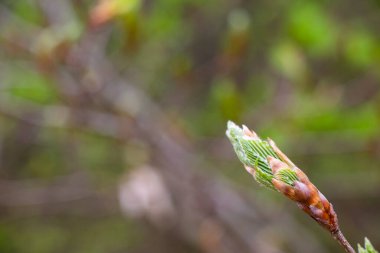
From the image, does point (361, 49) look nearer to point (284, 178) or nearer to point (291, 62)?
point (291, 62)

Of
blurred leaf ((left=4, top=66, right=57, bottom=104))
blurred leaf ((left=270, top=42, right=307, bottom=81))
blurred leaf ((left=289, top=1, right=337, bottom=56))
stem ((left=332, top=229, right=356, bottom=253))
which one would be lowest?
stem ((left=332, top=229, right=356, bottom=253))

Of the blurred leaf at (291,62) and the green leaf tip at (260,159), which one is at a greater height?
the blurred leaf at (291,62)

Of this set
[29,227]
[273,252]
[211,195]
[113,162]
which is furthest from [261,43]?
[29,227]

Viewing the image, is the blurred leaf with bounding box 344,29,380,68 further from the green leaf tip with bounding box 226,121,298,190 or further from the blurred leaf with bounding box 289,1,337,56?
the green leaf tip with bounding box 226,121,298,190

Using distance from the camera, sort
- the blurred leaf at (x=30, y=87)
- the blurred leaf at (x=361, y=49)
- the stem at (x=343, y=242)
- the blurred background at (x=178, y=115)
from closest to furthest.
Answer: the stem at (x=343, y=242) < the blurred background at (x=178, y=115) < the blurred leaf at (x=361, y=49) < the blurred leaf at (x=30, y=87)

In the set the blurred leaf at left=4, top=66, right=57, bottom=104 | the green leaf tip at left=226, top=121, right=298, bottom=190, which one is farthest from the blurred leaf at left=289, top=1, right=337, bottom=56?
the green leaf tip at left=226, top=121, right=298, bottom=190

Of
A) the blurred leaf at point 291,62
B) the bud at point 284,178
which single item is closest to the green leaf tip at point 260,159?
the bud at point 284,178

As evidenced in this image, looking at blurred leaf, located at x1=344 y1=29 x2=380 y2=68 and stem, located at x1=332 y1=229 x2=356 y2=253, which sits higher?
blurred leaf, located at x1=344 y1=29 x2=380 y2=68

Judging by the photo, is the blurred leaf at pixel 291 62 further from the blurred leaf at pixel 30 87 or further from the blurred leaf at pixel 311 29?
the blurred leaf at pixel 30 87

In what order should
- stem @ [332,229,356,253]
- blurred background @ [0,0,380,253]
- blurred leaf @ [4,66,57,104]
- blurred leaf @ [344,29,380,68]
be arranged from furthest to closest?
blurred leaf @ [4,66,57,104]
blurred leaf @ [344,29,380,68]
blurred background @ [0,0,380,253]
stem @ [332,229,356,253]

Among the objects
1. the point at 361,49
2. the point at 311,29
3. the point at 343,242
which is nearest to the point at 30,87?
the point at 311,29
